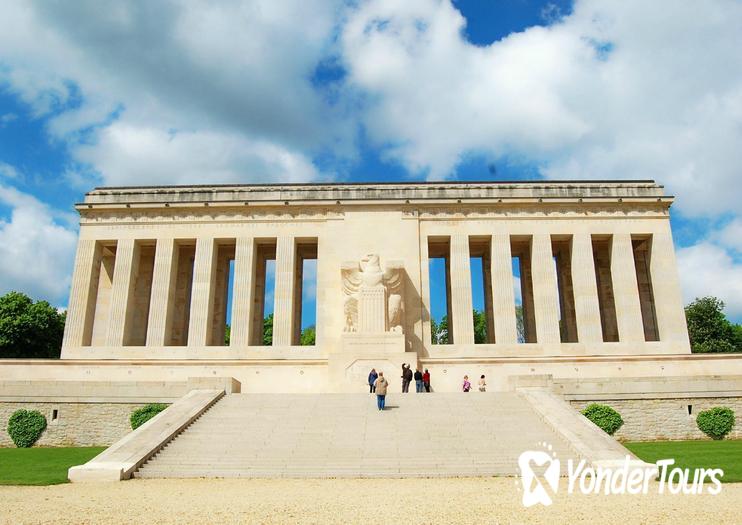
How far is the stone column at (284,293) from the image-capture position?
32716mm

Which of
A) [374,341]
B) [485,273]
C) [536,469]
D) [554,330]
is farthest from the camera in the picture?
[485,273]

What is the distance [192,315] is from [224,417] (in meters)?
14.9

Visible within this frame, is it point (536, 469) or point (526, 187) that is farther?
point (526, 187)

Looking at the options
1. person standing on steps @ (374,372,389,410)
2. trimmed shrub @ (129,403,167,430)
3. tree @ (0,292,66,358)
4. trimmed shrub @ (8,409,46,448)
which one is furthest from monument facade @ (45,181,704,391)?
tree @ (0,292,66,358)

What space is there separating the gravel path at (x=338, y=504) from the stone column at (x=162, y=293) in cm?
2048

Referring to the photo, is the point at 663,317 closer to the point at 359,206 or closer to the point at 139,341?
the point at 359,206

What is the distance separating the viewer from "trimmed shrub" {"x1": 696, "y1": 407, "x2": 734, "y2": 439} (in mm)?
21469

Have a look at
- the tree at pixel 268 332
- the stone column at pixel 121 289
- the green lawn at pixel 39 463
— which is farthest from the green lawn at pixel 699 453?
the tree at pixel 268 332

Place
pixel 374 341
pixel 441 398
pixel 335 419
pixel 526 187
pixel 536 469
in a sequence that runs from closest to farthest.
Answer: pixel 536 469 → pixel 335 419 → pixel 441 398 → pixel 374 341 → pixel 526 187

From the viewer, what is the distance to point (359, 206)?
34344 mm

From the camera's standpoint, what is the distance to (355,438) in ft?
56.0

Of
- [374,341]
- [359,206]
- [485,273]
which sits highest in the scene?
[359,206]

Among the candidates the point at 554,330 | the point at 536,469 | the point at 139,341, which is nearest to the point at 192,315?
the point at 139,341
